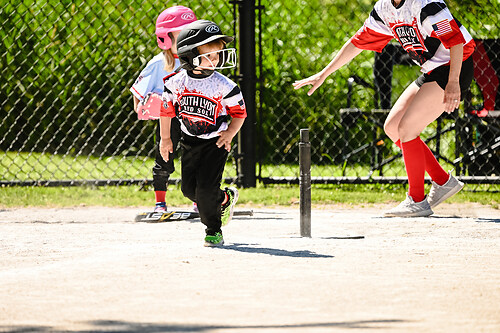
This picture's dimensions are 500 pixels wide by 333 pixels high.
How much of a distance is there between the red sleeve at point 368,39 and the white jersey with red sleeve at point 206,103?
1368 mm

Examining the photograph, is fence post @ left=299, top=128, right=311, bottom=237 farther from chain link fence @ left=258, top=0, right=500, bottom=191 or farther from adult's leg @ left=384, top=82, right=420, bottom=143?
chain link fence @ left=258, top=0, right=500, bottom=191

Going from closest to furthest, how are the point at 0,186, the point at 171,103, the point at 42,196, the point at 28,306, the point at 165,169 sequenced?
the point at 28,306 → the point at 171,103 → the point at 165,169 → the point at 42,196 → the point at 0,186

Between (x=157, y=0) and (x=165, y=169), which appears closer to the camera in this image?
(x=165, y=169)

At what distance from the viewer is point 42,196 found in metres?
6.78

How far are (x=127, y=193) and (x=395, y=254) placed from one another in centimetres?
339

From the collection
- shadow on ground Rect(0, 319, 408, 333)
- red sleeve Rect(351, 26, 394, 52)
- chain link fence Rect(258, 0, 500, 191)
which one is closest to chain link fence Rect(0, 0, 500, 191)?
chain link fence Rect(258, 0, 500, 191)

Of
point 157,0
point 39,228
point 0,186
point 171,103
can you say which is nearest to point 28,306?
point 171,103

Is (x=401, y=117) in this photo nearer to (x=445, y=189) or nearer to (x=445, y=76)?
(x=445, y=76)

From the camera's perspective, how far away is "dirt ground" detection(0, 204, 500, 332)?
9.20 ft

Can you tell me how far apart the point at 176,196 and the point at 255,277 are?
338 cm

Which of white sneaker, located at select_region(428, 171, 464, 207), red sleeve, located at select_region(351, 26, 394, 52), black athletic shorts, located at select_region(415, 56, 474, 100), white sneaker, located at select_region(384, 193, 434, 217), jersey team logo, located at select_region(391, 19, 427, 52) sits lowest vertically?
white sneaker, located at select_region(384, 193, 434, 217)

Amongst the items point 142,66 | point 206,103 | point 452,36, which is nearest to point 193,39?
point 206,103

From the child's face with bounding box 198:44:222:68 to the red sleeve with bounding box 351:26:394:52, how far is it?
1.38m

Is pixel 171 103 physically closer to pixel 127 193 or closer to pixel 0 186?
pixel 127 193
